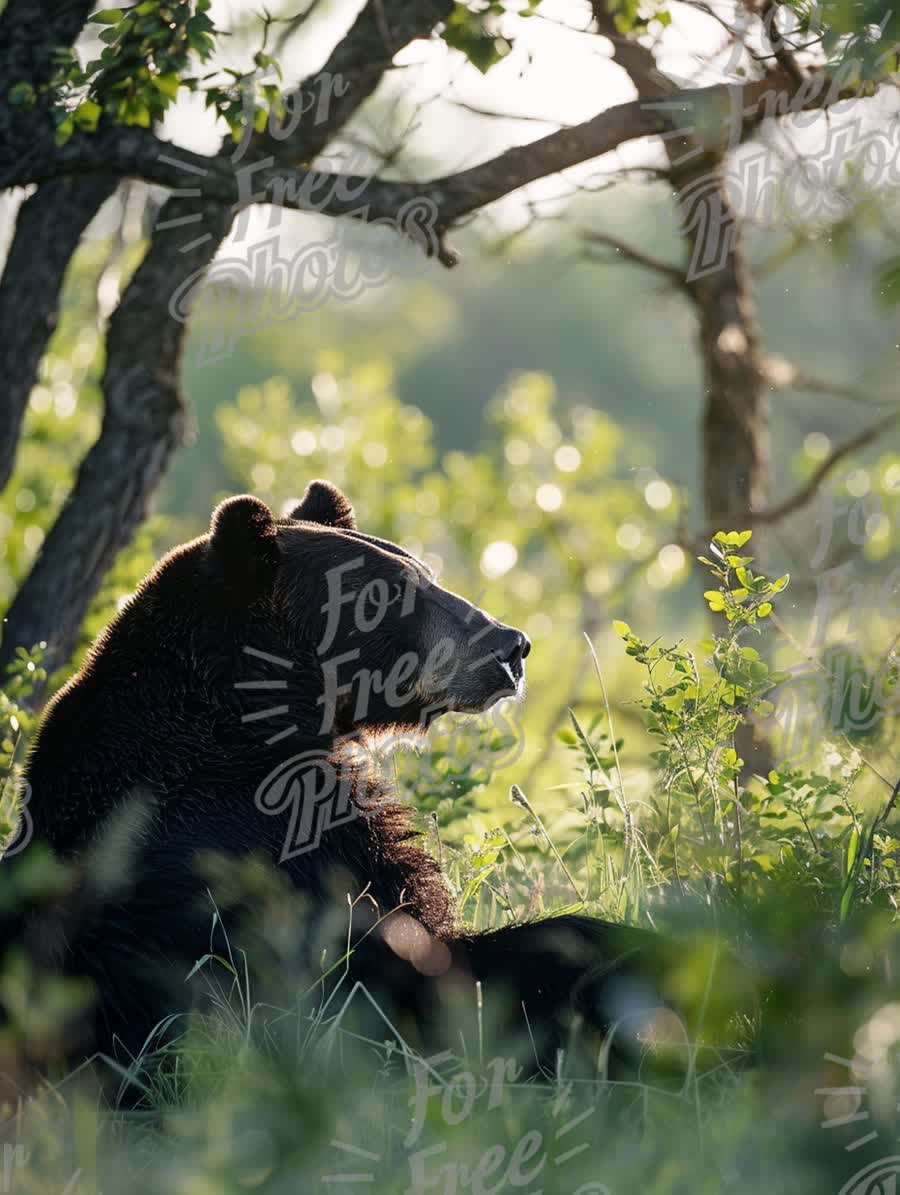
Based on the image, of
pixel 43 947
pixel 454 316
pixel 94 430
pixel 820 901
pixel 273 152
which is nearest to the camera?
pixel 43 947

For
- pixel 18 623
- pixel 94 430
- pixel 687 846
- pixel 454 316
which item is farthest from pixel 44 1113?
pixel 454 316

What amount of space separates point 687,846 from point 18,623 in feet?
9.89

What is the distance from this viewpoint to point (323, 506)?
4.71 metres

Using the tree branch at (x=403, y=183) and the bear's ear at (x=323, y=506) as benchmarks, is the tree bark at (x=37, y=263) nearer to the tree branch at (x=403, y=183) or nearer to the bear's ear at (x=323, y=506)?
the tree branch at (x=403, y=183)

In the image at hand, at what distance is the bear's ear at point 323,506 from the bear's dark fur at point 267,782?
380 millimetres

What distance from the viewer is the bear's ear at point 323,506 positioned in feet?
15.4

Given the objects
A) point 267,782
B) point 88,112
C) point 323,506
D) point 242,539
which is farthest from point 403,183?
point 267,782

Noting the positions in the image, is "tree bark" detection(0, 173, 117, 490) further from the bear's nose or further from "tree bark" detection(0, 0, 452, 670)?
the bear's nose

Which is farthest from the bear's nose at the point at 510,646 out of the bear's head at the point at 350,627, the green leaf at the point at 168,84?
the green leaf at the point at 168,84

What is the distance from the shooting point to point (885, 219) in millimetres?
5535

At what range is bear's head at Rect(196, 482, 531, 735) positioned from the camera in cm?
383

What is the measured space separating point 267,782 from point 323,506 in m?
1.31

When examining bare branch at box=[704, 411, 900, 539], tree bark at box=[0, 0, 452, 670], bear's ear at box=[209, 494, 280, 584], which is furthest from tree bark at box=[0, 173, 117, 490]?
bare branch at box=[704, 411, 900, 539]

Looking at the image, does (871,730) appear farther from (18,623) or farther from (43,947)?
(18,623)
